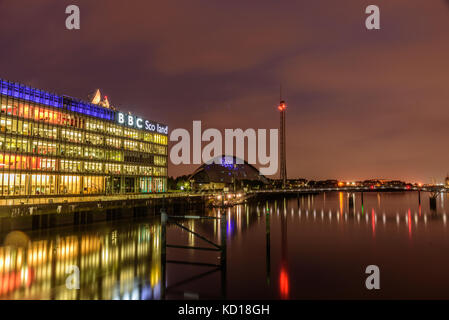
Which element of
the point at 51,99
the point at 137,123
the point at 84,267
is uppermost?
the point at 137,123

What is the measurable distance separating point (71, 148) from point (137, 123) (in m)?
25.2

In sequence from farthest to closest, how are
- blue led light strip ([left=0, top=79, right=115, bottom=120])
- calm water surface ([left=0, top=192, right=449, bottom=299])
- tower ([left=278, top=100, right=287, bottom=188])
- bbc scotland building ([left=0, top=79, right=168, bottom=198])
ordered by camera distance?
tower ([left=278, top=100, right=287, bottom=188])
blue led light strip ([left=0, top=79, right=115, bottom=120])
bbc scotland building ([left=0, top=79, right=168, bottom=198])
calm water surface ([left=0, top=192, right=449, bottom=299])

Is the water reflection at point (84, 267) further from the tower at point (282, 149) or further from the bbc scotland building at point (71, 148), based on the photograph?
the tower at point (282, 149)

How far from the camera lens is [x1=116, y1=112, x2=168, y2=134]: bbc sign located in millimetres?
84075

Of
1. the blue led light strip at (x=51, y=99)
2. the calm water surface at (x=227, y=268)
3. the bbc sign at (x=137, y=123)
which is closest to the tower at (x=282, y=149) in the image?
the bbc sign at (x=137, y=123)

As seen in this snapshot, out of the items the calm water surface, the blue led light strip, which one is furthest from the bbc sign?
A: the calm water surface

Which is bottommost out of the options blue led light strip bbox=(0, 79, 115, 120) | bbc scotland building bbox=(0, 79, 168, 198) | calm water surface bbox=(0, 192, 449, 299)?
calm water surface bbox=(0, 192, 449, 299)

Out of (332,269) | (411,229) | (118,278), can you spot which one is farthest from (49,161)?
(411,229)

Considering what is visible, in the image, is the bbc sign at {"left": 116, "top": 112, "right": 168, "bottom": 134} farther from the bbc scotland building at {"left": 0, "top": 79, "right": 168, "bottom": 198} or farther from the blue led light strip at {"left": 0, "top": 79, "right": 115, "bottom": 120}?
the blue led light strip at {"left": 0, "top": 79, "right": 115, "bottom": 120}

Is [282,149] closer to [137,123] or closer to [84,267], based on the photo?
[137,123]

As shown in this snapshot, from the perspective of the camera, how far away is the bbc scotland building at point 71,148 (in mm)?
54844

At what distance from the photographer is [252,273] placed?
942 inches

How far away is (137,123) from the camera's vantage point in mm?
90000

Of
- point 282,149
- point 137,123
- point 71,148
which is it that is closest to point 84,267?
point 71,148
